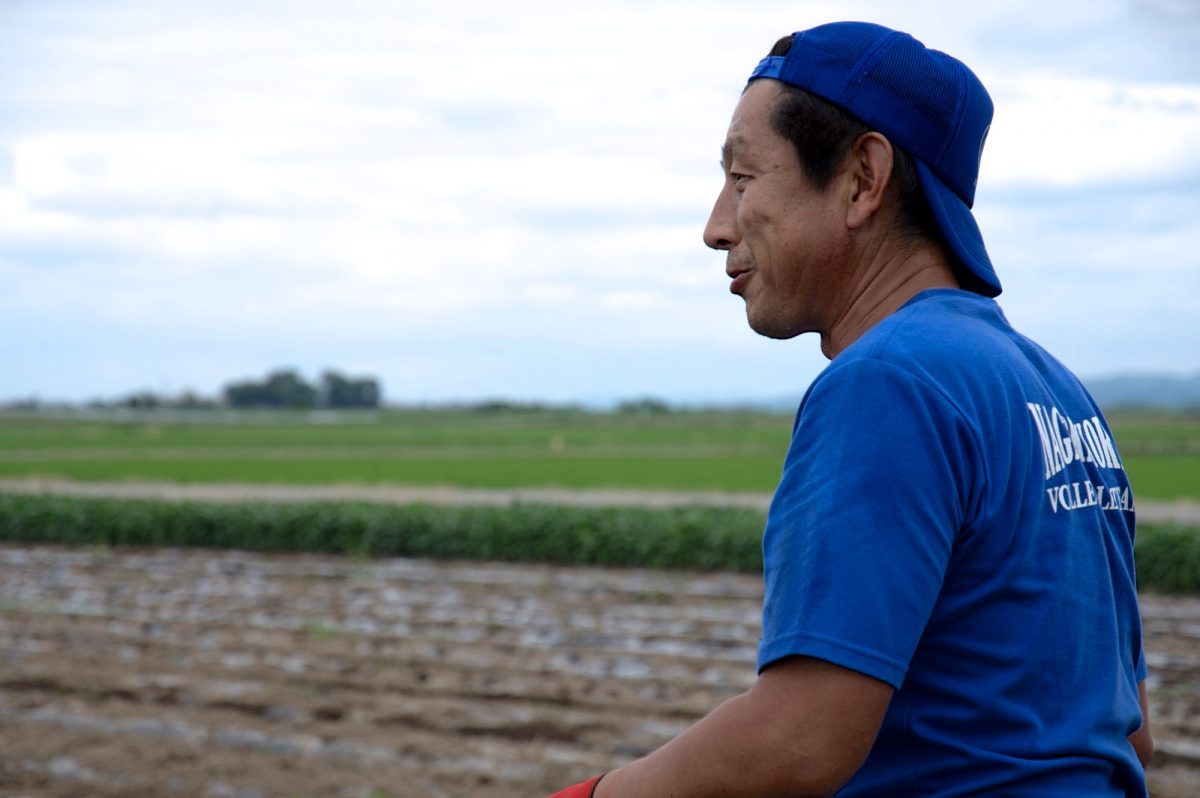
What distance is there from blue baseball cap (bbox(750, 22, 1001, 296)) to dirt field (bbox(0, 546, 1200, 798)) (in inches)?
175

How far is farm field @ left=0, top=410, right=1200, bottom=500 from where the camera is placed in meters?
27.2

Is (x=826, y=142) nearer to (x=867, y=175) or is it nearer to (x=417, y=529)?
(x=867, y=175)

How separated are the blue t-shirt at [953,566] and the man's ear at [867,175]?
0.11 meters

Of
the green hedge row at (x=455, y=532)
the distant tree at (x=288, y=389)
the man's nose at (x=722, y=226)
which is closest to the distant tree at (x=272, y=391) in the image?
the distant tree at (x=288, y=389)

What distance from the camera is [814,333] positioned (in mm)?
1349

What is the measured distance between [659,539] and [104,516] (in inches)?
310

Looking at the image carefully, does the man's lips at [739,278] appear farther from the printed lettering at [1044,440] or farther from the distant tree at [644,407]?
the distant tree at [644,407]

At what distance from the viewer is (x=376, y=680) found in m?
7.27

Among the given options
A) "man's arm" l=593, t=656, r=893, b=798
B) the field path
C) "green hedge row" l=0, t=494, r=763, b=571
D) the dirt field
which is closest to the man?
"man's arm" l=593, t=656, r=893, b=798

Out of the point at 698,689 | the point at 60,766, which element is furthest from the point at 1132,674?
the point at 698,689

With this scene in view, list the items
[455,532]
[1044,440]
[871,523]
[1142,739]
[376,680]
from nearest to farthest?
[871,523] < [1044,440] < [1142,739] < [376,680] < [455,532]

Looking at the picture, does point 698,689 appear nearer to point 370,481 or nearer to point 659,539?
point 659,539

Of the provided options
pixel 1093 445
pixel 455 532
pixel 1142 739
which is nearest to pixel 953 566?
pixel 1093 445

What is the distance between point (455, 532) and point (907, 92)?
13217 millimetres
